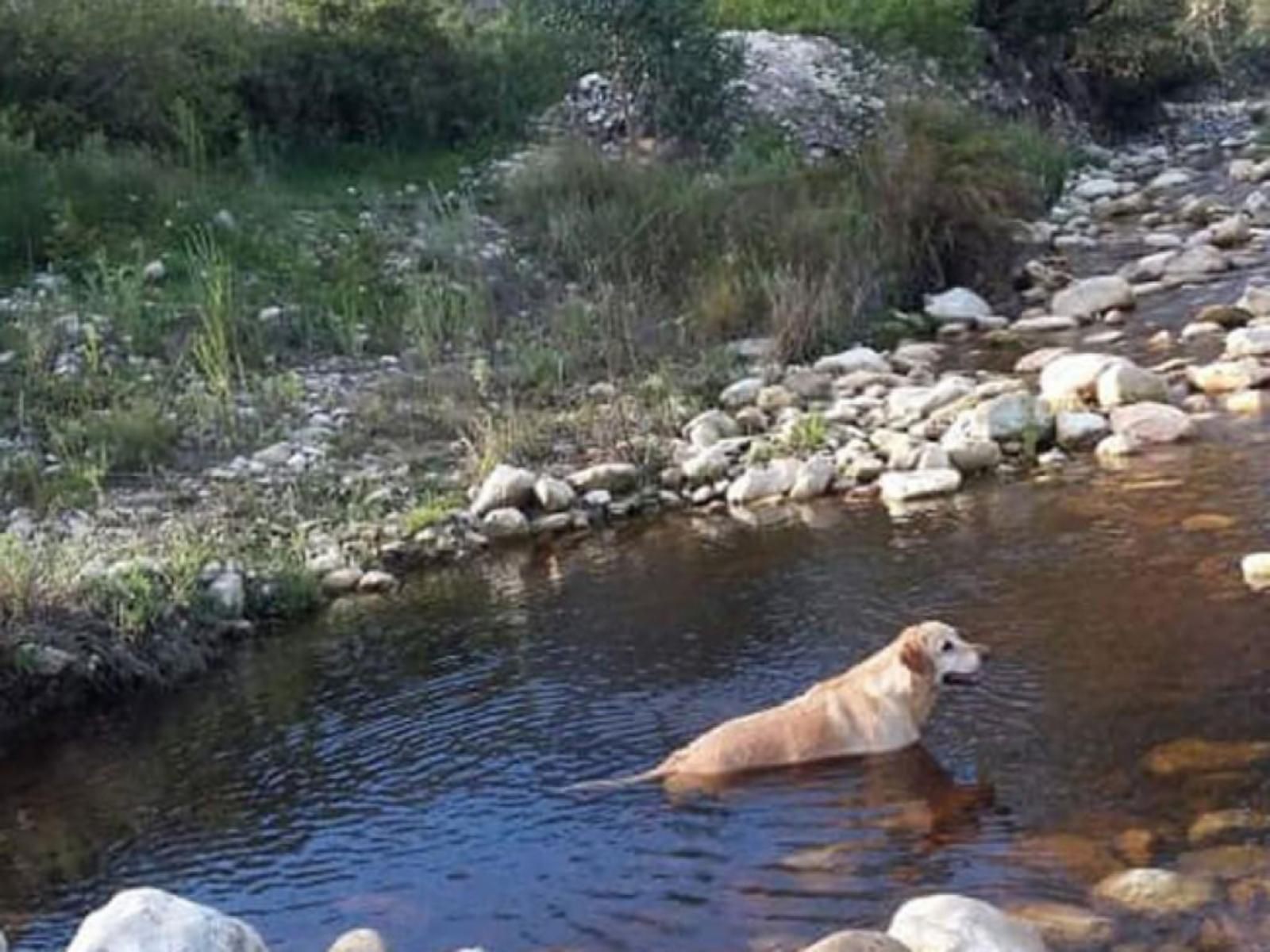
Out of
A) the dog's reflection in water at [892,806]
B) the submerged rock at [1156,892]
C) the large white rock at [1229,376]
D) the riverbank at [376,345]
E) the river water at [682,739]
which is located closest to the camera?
the submerged rock at [1156,892]

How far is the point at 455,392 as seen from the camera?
1652 centimetres

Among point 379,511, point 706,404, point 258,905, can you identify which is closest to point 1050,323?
point 706,404

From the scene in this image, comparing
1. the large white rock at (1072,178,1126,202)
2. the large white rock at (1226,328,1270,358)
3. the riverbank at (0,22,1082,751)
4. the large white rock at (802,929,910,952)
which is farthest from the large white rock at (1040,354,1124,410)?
the large white rock at (1072,178,1126,202)

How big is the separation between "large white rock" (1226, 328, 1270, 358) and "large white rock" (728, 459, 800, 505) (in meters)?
4.07

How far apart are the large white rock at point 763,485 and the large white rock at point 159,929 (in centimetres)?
779

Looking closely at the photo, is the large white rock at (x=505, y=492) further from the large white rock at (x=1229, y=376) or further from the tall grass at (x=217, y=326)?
the large white rock at (x=1229, y=376)

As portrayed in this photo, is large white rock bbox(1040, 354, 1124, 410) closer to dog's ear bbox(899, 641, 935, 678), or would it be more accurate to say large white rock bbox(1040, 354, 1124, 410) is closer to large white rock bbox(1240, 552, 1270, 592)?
large white rock bbox(1240, 552, 1270, 592)

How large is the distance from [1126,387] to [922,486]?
2.29m

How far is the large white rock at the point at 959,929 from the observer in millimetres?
6281

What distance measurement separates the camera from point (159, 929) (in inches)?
251

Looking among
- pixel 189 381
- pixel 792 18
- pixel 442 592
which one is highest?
pixel 792 18

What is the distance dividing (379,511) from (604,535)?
1749mm

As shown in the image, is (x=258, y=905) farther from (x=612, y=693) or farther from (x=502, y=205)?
(x=502, y=205)

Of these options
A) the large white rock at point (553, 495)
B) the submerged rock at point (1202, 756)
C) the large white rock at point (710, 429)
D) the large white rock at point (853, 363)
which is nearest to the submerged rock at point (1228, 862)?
the submerged rock at point (1202, 756)
